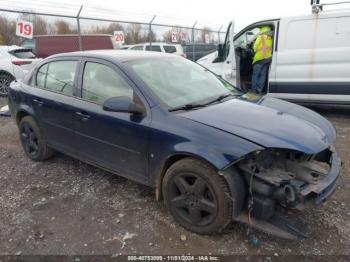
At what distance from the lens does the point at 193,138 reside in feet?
9.09

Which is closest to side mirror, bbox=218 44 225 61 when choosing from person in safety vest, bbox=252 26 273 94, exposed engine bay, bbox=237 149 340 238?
person in safety vest, bbox=252 26 273 94

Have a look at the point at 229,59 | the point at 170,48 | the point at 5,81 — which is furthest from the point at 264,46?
the point at 170,48

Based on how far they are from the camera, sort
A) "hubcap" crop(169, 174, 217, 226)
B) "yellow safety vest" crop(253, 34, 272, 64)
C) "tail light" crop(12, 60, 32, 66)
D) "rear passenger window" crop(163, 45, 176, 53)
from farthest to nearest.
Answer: "rear passenger window" crop(163, 45, 176, 53) < "tail light" crop(12, 60, 32, 66) < "yellow safety vest" crop(253, 34, 272, 64) < "hubcap" crop(169, 174, 217, 226)

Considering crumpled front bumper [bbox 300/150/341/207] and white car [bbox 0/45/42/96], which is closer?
crumpled front bumper [bbox 300/150/341/207]

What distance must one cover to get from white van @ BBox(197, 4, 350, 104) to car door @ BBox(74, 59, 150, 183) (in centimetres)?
402

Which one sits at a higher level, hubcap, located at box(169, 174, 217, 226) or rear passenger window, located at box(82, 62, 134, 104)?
rear passenger window, located at box(82, 62, 134, 104)

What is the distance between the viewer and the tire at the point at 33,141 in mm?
4477

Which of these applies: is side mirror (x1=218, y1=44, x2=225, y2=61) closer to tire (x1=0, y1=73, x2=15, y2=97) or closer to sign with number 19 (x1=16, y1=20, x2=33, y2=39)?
sign with number 19 (x1=16, y1=20, x2=33, y2=39)

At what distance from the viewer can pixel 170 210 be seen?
3078mm

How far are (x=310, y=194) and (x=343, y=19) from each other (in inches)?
185

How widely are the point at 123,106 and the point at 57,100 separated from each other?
1.31m

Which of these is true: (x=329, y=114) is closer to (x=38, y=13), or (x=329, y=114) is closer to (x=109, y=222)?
(x=109, y=222)

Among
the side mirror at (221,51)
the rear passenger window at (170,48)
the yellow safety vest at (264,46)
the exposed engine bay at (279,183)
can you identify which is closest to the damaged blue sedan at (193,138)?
the exposed engine bay at (279,183)

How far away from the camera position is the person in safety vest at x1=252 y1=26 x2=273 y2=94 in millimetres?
6684
